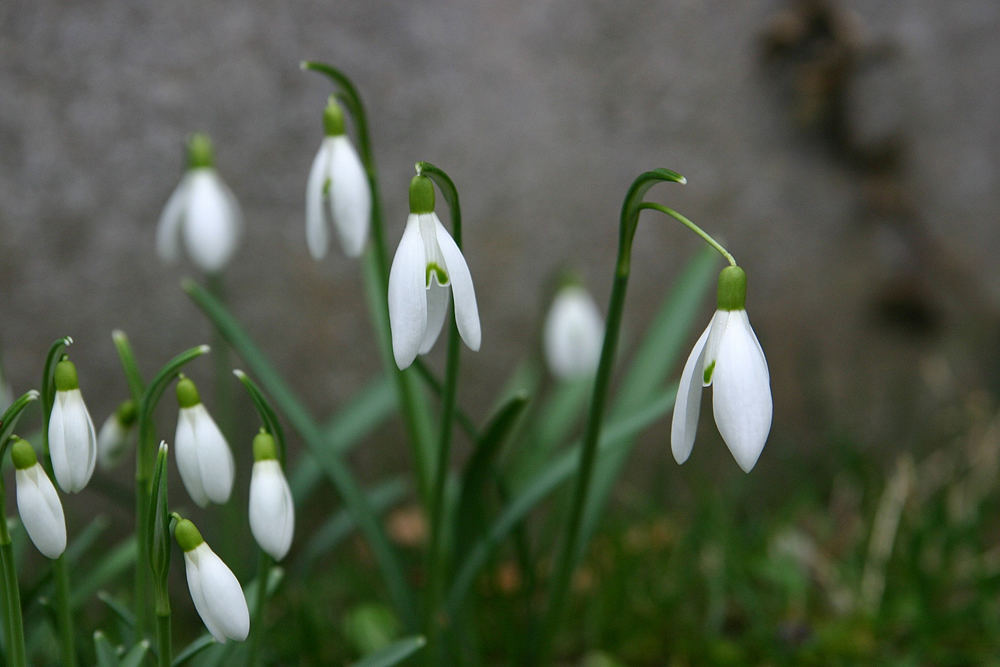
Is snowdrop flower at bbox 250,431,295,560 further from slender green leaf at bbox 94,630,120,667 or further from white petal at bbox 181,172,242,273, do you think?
white petal at bbox 181,172,242,273

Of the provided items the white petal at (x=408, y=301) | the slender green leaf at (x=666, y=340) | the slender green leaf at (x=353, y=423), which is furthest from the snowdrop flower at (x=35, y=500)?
the slender green leaf at (x=666, y=340)

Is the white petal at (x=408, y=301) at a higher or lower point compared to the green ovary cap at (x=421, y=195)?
lower

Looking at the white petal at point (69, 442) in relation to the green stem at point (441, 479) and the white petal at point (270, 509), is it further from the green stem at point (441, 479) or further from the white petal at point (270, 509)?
the green stem at point (441, 479)

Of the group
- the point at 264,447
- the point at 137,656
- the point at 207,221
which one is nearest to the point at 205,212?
the point at 207,221

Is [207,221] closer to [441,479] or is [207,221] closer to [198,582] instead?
[441,479]

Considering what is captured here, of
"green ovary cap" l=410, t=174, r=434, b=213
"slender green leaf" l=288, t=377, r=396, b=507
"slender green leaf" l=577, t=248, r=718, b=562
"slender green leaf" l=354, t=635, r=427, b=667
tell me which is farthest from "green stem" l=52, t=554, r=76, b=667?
"slender green leaf" l=577, t=248, r=718, b=562

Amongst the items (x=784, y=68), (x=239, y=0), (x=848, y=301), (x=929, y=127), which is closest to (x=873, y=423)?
(x=848, y=301)

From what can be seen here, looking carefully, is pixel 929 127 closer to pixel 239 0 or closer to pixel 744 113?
pixel 744 113
